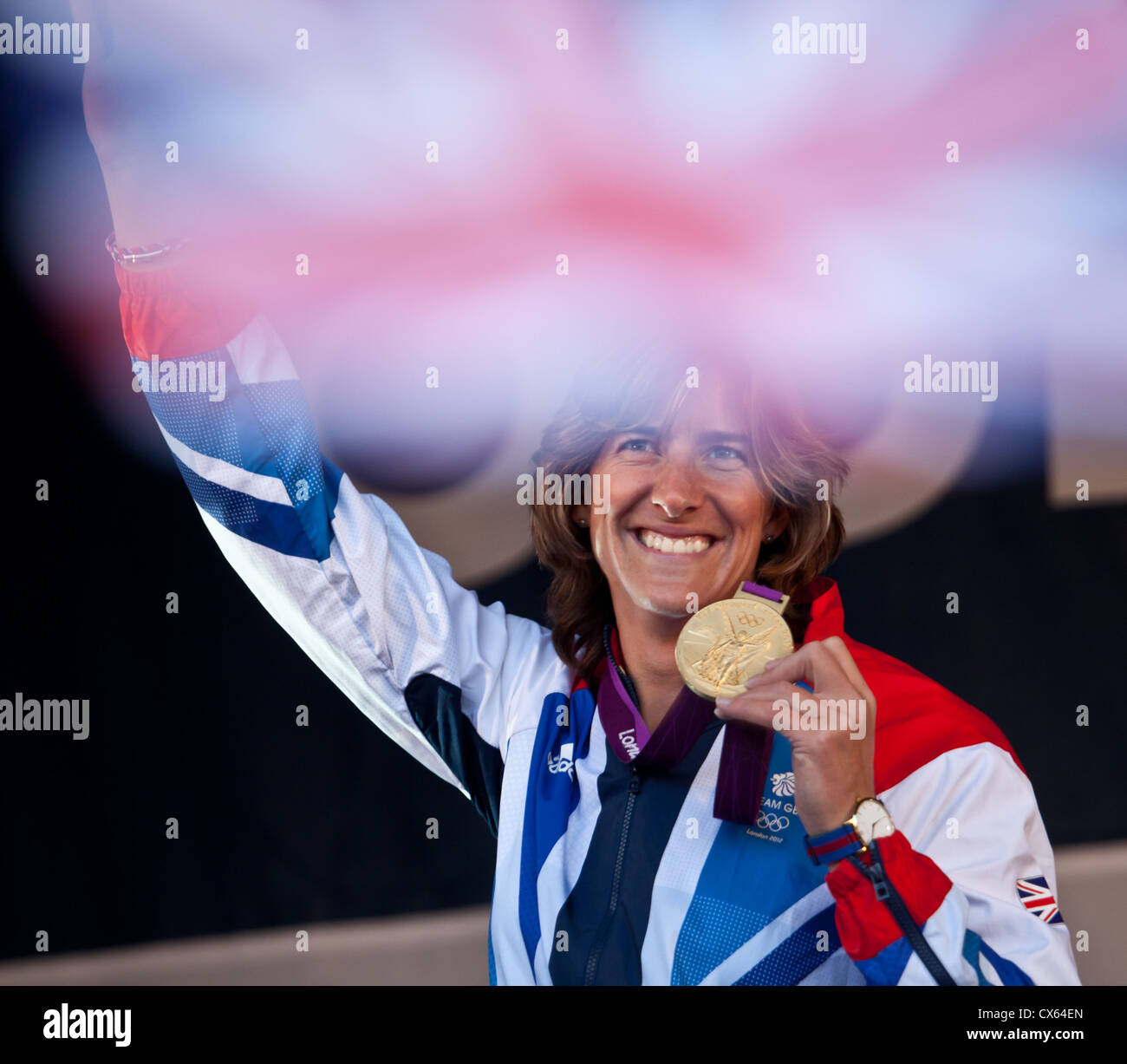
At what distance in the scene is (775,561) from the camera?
222 cm

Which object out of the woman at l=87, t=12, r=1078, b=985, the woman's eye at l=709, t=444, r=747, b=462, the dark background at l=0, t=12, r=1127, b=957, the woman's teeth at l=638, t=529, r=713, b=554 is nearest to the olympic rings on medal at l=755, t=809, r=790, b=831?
the woman at l=87, t=12, r=1078, b=985

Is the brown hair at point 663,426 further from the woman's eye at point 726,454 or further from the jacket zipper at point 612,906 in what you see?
the jacket zipper at point 612,906

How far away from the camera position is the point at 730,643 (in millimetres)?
1985

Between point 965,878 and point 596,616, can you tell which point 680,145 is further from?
point 965,878

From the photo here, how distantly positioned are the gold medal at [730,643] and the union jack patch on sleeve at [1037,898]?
500 mm

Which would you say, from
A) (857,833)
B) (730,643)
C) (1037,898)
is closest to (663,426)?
(730,643)

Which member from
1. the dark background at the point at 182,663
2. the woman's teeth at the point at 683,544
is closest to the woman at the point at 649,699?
the woman's teeth at the point at 683,544

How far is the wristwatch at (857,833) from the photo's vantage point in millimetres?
1758

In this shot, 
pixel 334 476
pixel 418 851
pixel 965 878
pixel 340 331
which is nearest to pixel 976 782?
pixel 965 878

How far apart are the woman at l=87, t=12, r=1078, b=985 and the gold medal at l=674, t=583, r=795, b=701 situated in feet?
0.12

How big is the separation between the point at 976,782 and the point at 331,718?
58.6 inches

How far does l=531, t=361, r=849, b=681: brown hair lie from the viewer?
2.11m

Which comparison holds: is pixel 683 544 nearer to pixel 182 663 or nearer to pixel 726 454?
pixel 726 454

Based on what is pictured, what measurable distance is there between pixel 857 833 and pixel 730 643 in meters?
0.37
